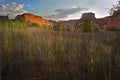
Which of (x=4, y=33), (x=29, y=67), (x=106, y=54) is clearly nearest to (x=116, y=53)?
(x=106, y=54)

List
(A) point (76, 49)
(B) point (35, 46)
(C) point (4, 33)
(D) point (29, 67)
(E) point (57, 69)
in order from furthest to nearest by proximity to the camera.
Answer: (C) point (4, 33) → (B) point (35, 46) → (A) point (76, 49) → (D) point (29, 67) → (E) point (57, 69)

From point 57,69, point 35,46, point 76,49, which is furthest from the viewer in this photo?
point 35,46

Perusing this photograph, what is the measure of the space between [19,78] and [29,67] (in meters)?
0.31

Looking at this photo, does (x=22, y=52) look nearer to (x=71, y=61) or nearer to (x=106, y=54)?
(x=71, y=61)

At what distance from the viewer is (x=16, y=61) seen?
5.19 meters

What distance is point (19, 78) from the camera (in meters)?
4.70

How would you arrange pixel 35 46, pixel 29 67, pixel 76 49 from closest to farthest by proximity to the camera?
1. pixel 29 67
2. pixel 76 49
3. pixel 35 46

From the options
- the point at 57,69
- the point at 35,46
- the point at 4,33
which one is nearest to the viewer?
the point at 57,69

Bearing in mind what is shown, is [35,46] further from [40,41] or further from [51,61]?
[51,61]

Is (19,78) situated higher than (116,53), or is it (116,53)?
(116,53)

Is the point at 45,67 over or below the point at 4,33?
below

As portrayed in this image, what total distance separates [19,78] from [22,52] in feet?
2.97

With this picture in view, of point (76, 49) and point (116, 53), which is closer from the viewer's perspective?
point (116, 53)

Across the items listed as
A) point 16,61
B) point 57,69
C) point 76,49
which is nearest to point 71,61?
point 57,69
